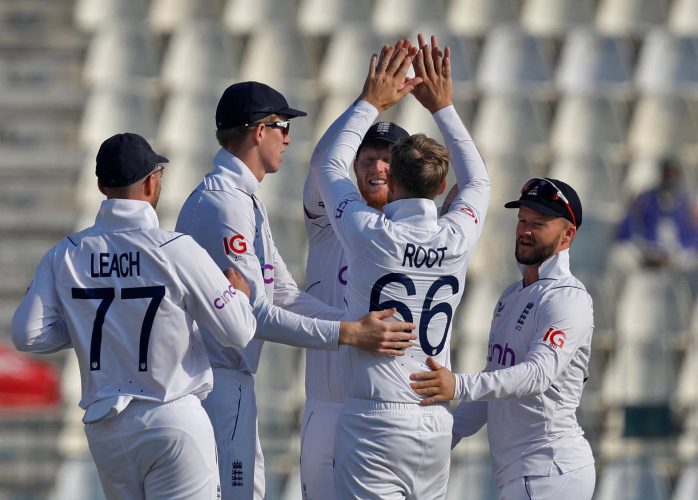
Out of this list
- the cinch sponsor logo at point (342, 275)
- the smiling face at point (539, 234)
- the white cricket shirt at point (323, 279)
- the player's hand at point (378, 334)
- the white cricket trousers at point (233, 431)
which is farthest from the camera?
the cinch sponsor logo at point (342, 275)

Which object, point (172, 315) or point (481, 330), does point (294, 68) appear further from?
point (172, 315)

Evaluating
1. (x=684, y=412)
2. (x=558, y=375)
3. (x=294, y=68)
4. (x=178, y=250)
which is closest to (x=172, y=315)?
(x=178, y=250)

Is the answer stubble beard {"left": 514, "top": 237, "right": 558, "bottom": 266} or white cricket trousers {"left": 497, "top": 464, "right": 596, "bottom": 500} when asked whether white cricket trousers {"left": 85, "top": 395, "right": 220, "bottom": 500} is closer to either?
white cricket trousers {"left": 497, "top": 464, "right": 596, "bottom": 500}

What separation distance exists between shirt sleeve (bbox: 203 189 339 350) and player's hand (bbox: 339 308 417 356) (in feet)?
0.24

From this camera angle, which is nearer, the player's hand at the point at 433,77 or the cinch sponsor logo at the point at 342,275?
the player's hand at the point at 433,77

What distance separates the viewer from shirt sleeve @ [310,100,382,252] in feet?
12.2

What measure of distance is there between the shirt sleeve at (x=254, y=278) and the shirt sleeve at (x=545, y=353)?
467 millimetres

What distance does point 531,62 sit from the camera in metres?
10.5

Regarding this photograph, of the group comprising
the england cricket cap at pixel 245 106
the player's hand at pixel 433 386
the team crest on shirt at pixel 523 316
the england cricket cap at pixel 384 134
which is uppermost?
the england cricket cap at pixel 245 106

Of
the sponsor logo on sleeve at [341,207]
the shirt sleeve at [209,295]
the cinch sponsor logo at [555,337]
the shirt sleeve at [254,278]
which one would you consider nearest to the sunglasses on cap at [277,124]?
the shirt sleeve at [254,278]

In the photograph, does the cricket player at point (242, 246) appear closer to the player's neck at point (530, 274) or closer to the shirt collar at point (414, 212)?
the shirt collar at point (414, 212)

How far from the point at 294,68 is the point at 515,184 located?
7.31 ft

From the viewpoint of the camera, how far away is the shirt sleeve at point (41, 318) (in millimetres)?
3529

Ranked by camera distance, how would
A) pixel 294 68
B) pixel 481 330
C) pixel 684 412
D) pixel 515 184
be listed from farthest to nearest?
pixel 294 68 < pixel 515 184 < pixel 481 330 < pixel 684 412
